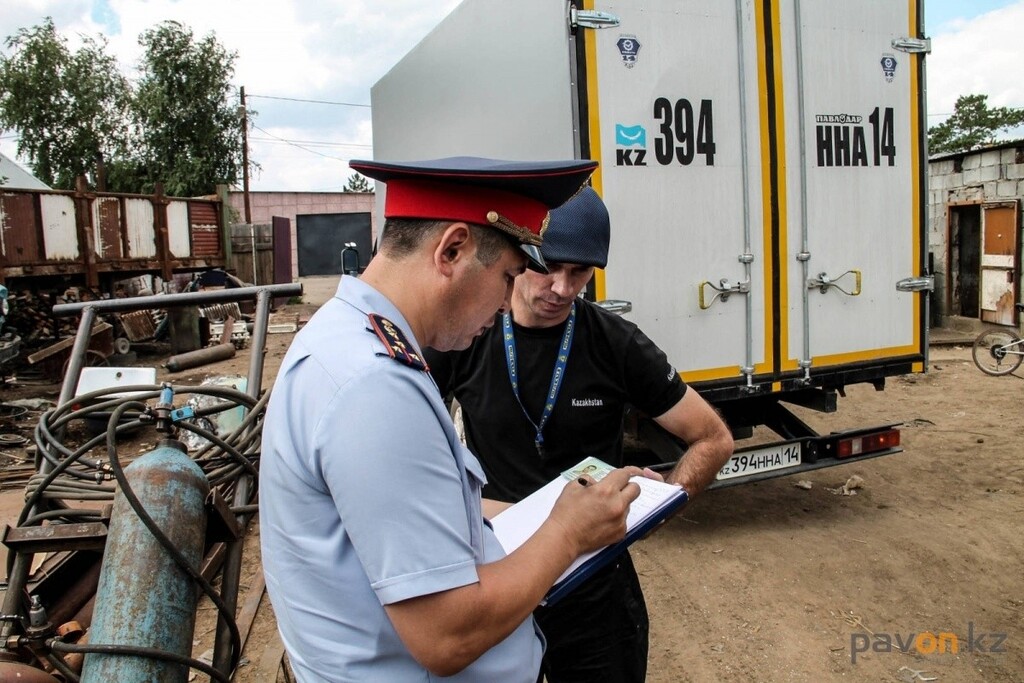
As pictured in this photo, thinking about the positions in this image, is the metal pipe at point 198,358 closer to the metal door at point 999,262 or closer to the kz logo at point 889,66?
the kz logo at point 889,66

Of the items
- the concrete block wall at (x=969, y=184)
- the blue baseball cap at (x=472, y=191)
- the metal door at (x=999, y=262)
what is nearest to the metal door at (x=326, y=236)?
the concrete block wall at (x=969, y=184)

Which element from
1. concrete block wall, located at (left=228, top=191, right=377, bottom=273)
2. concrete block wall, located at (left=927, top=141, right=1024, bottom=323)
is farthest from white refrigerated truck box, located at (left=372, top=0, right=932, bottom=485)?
concrete block wall, located at (left=228, top=191, right=377, bottom=273)

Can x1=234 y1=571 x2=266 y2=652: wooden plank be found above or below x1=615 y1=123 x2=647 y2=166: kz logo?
below

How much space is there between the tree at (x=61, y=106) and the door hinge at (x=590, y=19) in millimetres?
25941

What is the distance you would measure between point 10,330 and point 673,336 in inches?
420

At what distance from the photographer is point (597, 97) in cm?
379

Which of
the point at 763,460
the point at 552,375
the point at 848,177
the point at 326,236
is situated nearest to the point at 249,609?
the point at 552,375

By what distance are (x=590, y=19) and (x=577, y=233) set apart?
2075 mm

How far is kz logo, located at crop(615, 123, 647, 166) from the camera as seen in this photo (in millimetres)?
3871

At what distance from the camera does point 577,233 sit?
2.12 m

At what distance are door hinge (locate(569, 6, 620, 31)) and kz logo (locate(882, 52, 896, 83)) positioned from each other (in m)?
1.70

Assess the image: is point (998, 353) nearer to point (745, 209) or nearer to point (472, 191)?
point (745, 209)

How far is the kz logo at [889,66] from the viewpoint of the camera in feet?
14.1

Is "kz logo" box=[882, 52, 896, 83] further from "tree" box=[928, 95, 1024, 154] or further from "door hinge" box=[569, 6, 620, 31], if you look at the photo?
"tree" box=[928, 95, 1024, 154]
